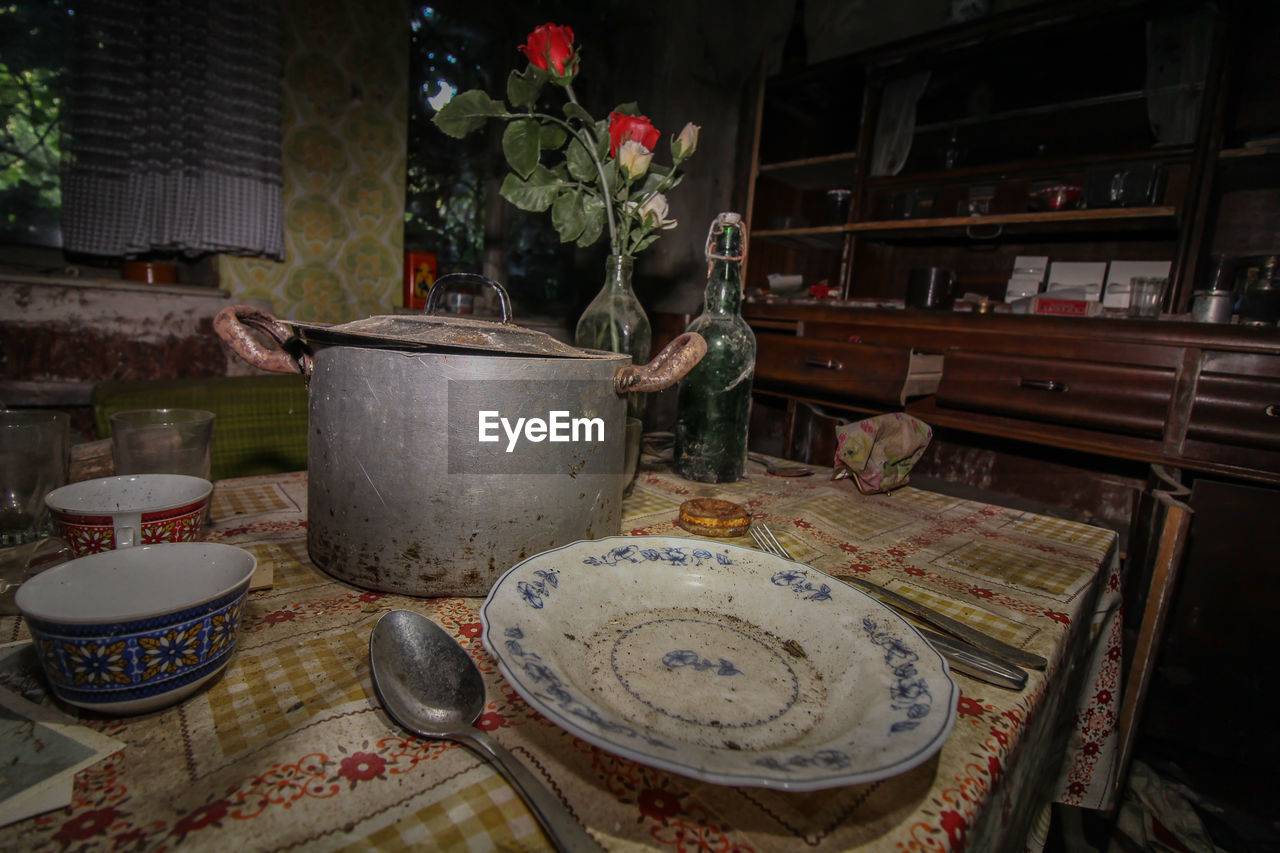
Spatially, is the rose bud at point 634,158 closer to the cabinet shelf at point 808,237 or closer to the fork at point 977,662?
the fork at point 977,662

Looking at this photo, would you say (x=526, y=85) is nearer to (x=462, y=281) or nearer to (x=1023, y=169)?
(x=462, y=281)

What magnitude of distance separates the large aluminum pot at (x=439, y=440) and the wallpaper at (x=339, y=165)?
6.57 feet

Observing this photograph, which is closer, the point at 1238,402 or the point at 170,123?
the point at 1238,402

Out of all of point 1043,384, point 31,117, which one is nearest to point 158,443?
point 1043,384

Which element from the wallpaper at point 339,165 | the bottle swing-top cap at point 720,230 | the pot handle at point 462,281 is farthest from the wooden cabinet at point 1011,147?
the pot handle at point 462,281

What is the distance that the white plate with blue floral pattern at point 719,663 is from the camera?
0.89ft

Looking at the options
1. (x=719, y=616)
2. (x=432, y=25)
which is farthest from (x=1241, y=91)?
(x=432, y=25)

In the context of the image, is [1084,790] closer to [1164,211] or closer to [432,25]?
[1164,211]

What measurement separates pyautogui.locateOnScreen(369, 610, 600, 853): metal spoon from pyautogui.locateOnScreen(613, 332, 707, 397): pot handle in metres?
0.27

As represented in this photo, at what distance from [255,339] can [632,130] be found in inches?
23.0

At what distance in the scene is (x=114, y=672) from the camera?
1.05 ft

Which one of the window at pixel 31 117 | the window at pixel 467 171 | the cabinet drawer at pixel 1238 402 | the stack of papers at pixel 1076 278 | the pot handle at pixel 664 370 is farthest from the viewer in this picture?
the window at pixel 467 171

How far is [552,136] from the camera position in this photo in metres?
0.92

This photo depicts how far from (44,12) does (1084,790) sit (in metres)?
3.30
